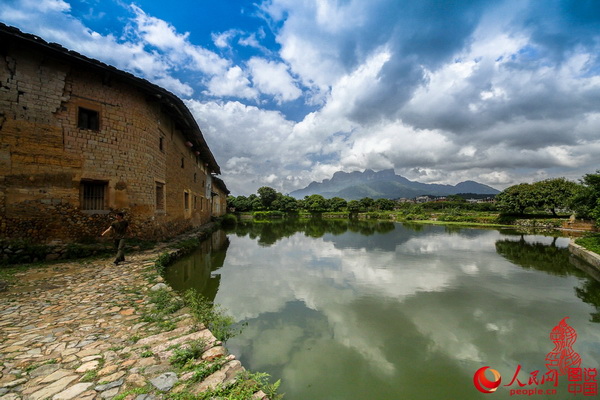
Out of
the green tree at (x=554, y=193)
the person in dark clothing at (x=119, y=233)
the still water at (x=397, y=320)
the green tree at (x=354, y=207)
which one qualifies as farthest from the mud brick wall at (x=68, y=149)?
the green tree at (x=354, y=207)

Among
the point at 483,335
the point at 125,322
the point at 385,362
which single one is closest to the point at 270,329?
the point at 385,362

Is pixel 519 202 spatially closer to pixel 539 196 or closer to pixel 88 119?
pixel 539 196

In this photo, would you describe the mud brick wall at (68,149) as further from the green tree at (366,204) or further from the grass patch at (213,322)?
the green tree at (366,204)

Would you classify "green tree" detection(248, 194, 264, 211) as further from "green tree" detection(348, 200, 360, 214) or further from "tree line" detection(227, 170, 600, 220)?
"green tree" detection(348, 200, 360, 214)

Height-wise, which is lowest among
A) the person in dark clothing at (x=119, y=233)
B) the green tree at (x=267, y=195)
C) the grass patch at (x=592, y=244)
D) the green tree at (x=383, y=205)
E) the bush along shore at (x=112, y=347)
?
the grass patch at (x=592, y=244)

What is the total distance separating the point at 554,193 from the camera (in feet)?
104

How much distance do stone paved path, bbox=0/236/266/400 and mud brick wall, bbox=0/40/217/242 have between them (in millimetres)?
3516

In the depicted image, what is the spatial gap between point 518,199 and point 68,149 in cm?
4676

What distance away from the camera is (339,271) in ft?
29.0

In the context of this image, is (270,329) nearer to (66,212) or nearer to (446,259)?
(66,212)

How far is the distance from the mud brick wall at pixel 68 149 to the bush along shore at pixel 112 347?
3.28 m

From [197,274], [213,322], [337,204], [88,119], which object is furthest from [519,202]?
[88,119]

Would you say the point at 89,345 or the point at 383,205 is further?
the point at 383,205

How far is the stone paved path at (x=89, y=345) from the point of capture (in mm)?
2346
